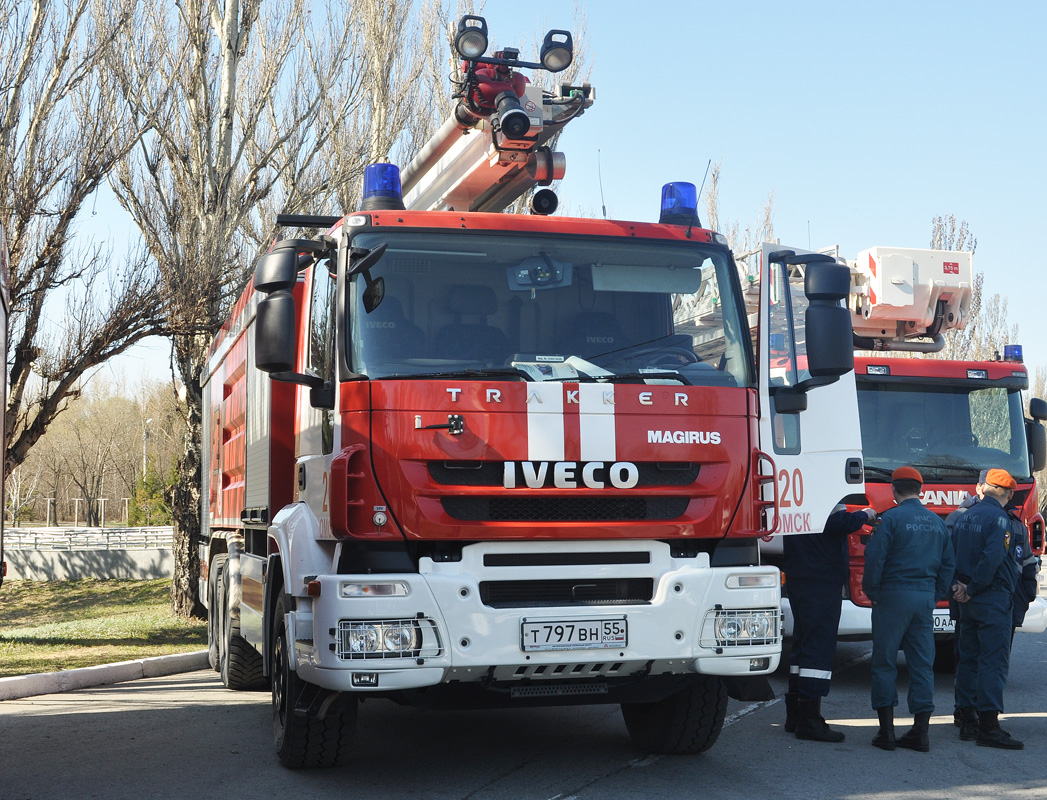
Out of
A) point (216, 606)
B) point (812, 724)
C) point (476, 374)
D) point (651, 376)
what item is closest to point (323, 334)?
point (476, 374)

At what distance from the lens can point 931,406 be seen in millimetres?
9820

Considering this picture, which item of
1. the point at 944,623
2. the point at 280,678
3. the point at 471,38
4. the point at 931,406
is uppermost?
the point at 471,38

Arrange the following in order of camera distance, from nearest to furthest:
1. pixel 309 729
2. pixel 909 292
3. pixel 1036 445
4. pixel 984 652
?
pixel 309 729
pixel 984 652
pixel 1036 445
pixel 909 292

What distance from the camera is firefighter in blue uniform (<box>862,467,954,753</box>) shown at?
6.69 meters

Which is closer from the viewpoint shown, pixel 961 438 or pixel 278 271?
pixel 278 271

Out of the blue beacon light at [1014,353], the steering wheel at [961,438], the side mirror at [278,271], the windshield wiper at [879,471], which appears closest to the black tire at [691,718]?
the side mirror at [278,271]

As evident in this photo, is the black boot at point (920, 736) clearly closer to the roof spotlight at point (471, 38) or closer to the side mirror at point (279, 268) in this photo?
the side mirror at point (279, 268)

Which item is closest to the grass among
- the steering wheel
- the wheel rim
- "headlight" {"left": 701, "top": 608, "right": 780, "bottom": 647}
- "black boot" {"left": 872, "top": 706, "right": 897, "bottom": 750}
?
the wheel rim

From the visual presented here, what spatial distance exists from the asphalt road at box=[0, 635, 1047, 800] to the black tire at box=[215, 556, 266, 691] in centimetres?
41

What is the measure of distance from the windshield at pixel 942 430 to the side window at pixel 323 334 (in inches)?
206

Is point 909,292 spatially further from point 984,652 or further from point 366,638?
point 366,638

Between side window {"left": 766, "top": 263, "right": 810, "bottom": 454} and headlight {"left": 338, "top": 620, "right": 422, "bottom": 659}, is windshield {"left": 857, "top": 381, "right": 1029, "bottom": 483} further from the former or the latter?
headlight {"left": 338, "top": 620, "right": 422, "bottom": 659}

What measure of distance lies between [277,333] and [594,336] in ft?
5.21

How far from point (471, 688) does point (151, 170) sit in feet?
36.8
